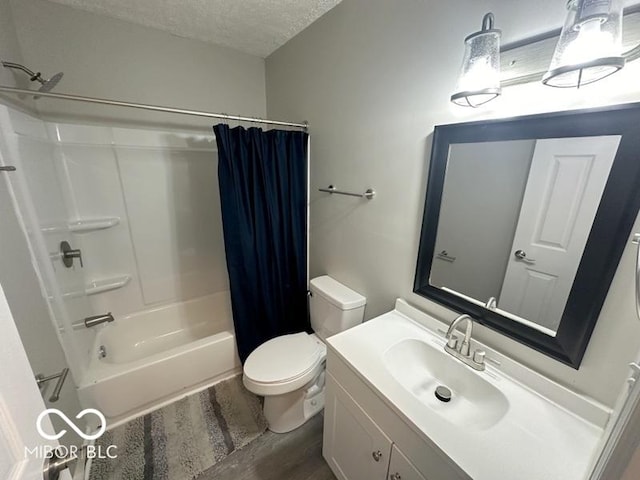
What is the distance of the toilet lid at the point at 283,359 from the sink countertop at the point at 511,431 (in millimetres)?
534

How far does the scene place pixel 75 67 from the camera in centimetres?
157

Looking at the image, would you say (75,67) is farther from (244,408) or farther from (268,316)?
(244,408)

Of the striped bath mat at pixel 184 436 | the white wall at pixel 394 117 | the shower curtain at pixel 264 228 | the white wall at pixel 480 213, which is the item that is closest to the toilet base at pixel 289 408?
the striped bath mat at pixel 184 436

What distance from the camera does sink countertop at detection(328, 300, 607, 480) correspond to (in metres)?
0.66

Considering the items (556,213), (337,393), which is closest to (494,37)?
(556,213)

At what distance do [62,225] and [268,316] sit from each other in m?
1.43

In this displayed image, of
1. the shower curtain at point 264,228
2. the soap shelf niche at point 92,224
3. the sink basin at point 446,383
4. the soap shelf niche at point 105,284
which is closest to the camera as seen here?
the sink basin at point 446,383

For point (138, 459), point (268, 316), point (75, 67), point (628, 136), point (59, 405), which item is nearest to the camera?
point (628, 136)

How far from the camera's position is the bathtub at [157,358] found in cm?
149

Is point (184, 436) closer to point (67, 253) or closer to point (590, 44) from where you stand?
point (67, 253)

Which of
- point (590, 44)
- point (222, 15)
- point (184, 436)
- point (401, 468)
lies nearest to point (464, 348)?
point (401, 468)

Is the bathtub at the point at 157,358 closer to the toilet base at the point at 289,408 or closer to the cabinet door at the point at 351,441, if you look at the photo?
the toilet base at the point at 289,408

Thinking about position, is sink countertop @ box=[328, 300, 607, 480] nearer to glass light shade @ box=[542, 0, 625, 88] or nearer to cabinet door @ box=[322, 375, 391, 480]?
cabinet door @ box=[322, 375, 391, 480]

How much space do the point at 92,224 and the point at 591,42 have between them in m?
2.57
